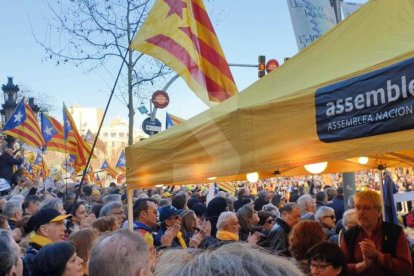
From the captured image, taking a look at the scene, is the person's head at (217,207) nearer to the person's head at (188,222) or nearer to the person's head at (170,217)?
the person's head at (188,222)

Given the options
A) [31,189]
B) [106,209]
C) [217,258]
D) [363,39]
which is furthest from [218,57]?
[31,189]

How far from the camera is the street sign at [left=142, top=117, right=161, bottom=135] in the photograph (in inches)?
612

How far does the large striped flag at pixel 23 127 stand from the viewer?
14078 millimetres

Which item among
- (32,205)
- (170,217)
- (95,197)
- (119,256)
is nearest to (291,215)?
(170,217)

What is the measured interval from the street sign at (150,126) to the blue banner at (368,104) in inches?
490

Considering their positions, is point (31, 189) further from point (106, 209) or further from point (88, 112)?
point (88, 112)

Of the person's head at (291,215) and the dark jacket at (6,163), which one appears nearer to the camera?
the person's head at (291,215)

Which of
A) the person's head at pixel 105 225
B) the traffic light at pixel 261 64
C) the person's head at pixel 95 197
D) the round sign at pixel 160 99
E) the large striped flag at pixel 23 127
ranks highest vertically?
the traffic light at pixel 261 64

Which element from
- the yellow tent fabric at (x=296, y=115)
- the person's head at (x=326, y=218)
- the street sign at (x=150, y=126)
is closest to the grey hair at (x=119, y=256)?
the yellow tent fabric at (x=296, y=115)

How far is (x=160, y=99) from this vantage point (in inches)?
618

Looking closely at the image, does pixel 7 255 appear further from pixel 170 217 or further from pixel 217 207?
pixel 217 207

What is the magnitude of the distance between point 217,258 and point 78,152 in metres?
13.3

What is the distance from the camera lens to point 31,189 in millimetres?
12820

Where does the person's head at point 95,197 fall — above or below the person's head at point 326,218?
above
